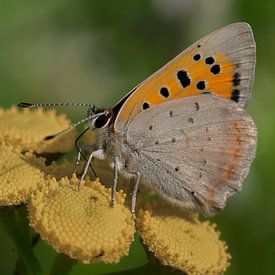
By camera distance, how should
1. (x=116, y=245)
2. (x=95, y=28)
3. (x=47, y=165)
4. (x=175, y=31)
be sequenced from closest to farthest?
(x=116, y=245)
(x=47, y=165)
(x=175, y=31)
(x=95, y=28)

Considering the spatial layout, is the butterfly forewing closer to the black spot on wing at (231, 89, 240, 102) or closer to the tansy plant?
the black spot on wing at (231, 89, 240, 102)

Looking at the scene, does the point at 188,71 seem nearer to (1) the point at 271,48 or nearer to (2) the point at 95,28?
(1) the point at 271,48

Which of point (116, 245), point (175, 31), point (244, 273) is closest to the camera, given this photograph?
point (116, 245)

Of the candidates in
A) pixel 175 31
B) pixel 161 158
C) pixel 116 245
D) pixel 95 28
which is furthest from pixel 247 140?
pixel 95 28

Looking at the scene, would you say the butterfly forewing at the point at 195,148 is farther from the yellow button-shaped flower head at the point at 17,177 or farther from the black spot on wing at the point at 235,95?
the yellow button-shaped flower head at the point at 17,177

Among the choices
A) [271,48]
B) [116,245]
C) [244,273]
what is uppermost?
[116,245]

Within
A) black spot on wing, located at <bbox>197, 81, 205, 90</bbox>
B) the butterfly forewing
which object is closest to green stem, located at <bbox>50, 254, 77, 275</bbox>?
the butterfly forewing
